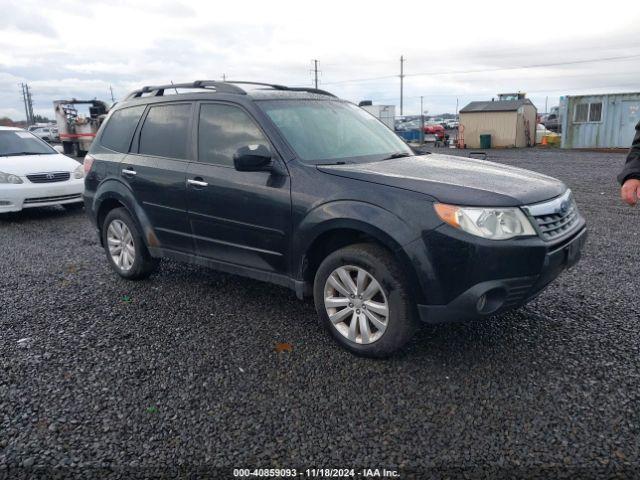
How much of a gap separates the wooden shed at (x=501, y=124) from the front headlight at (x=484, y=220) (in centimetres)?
2920

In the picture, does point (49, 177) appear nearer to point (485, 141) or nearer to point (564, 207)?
point (564, 207)

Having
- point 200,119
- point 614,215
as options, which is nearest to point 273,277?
point 200,119

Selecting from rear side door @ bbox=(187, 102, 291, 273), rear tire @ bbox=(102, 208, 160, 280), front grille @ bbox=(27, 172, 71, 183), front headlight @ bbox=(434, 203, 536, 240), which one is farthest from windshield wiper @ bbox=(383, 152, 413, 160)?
front grille @ bbox=(27, 172, 71, 183)

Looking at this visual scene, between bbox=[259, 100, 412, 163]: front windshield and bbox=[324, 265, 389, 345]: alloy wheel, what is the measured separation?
94 centimetres

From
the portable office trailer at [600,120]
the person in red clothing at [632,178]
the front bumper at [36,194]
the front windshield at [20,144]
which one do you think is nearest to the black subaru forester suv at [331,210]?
the person in red clothing at [632,178]

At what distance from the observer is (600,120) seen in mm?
25672

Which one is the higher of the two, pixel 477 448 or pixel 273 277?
pixel 273 277

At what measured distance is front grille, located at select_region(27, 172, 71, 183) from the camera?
9008 mm

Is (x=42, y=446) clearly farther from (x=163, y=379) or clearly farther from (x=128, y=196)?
(x=128, y=196)

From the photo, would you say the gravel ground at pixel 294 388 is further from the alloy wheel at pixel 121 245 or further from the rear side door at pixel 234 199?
the rear side door at pixel 234 199

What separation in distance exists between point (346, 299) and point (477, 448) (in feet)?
4.38

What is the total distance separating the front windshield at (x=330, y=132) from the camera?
4152 mm

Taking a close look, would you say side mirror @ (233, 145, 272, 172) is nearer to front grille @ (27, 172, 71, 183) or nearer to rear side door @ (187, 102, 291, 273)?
rear side door @ (187, 102, 291, 273)

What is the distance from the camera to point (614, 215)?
8.71 metres
